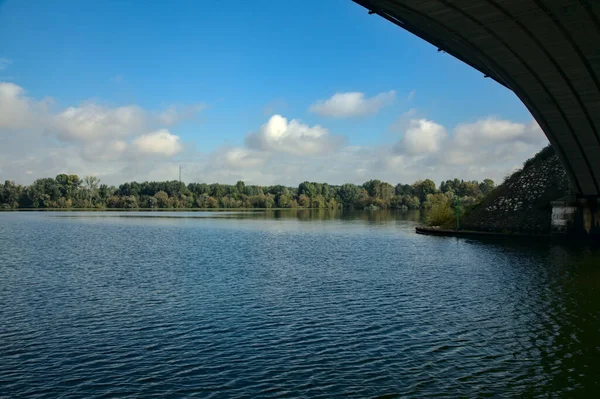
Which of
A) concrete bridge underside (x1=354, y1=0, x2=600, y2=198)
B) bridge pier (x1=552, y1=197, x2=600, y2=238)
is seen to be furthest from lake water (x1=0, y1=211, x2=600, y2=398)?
bridge pier (x1=552, y1=197, x2=600, y2=238)

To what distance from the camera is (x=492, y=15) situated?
23.2m

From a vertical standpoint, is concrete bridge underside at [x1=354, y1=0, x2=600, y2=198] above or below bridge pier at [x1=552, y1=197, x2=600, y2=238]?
above

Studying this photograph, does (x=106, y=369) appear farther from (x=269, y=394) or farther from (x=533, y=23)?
(x=533, y=23)

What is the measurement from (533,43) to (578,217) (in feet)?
104

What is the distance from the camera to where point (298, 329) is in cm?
1755

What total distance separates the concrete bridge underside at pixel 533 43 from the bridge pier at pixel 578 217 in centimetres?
1225

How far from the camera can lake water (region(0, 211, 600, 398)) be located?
12.4 m

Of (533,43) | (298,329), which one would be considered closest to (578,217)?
(533,43)

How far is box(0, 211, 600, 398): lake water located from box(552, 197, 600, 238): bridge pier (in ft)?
61.6

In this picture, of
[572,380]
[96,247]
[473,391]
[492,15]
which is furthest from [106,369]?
[96,247]

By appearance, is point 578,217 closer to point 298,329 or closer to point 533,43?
point 533,43

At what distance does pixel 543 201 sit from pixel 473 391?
5369 cm

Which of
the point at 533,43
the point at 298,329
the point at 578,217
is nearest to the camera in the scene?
the point at 298,329

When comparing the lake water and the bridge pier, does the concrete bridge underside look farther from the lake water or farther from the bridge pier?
the lake water
